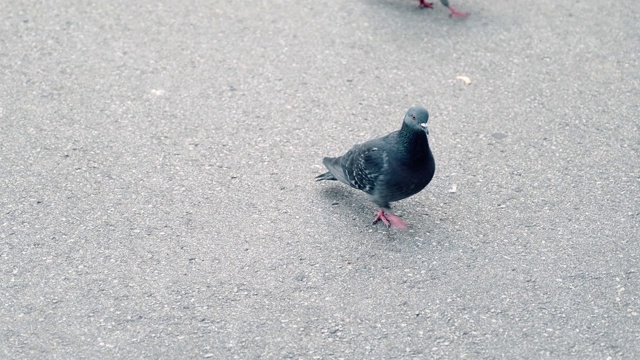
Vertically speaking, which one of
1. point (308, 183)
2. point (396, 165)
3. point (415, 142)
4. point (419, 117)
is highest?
point (419, 117)

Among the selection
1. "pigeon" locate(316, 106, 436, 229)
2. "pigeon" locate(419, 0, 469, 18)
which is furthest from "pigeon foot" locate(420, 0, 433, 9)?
"pigeon" locate(316, 106, 436, 229)

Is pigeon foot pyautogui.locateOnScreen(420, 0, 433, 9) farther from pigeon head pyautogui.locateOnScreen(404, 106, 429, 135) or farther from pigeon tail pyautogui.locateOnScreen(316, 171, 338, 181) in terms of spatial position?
pigeon head pyautogui.locateOnScreen(404, 106, 429, 135)

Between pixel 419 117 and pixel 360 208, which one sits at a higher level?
pixel 419 117

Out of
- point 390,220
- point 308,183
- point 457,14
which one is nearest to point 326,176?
point 308,183

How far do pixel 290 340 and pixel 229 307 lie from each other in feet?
1.16

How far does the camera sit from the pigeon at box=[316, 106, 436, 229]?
4.26 meters

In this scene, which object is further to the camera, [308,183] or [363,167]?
[308,183]

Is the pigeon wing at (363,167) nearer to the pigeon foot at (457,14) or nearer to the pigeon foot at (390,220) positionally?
the pigeon foot at (390,220)

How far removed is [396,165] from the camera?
14.0ft

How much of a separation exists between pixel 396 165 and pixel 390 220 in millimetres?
354

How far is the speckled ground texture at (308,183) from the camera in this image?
3828mm

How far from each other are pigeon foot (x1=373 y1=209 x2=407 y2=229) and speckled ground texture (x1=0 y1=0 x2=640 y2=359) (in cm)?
4

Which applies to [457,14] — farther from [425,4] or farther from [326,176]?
[326,176]

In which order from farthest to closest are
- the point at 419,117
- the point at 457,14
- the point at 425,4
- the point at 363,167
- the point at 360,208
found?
the point at 425,4 → the point at 457,14 → the point at 360,208 → the point at 363,167 → the point at 419,117
